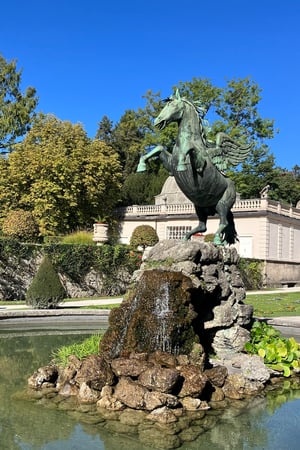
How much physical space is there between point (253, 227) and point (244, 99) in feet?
40.6

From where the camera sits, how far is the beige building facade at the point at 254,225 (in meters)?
34.0

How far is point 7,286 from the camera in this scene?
21578mm

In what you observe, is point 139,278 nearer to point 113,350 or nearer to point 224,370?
point 113,350

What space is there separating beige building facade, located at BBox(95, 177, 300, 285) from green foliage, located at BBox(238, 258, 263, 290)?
43.0 inches

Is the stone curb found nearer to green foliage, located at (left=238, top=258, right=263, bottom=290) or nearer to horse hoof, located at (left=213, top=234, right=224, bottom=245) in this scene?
horse hoof, located at (left=213, top=234, right=224, bottom=245)

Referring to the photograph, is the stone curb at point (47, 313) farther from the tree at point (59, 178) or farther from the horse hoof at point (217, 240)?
the tree at point (59, 178)

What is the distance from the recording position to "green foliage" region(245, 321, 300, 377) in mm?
8664

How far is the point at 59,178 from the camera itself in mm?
32188

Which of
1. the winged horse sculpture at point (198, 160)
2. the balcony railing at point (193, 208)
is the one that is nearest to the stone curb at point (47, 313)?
the winged horse sculpture at point (198, 160)

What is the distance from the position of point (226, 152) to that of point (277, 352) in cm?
409

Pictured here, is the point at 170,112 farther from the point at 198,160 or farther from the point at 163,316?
the point at 163,316

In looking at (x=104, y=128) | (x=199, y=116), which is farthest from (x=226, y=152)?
(x=104, y=128)

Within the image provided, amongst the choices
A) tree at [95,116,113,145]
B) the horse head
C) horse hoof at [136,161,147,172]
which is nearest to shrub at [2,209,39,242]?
horse hoof at [136,161,147,172]

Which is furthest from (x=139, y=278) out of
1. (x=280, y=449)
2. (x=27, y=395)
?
(x=280, y=449)
